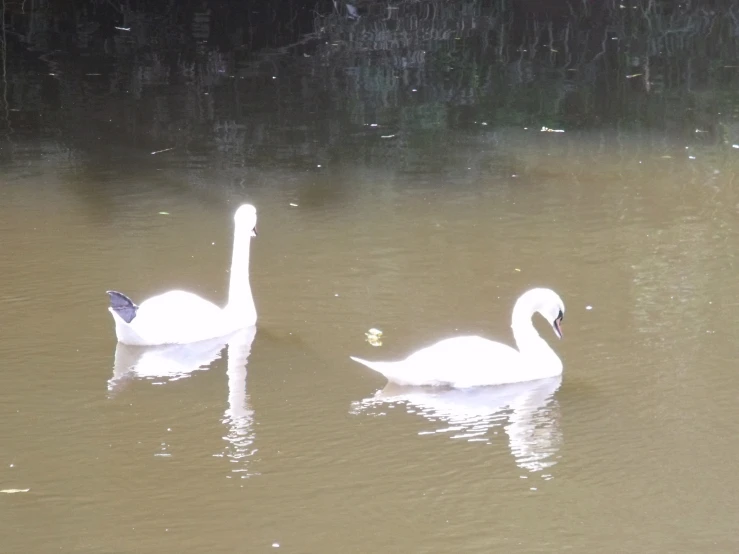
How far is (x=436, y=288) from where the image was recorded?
6625 mm

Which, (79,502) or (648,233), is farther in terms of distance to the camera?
(648,233)

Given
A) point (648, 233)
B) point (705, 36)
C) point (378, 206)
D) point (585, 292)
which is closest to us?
point (585, 292)

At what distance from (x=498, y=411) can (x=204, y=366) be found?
1.48 metres

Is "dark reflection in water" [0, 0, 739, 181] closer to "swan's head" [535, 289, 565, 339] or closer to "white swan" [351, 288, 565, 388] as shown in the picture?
"swan's head" [535, 289, 565, 339]

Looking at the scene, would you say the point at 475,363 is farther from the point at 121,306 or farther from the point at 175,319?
the point at 121,306

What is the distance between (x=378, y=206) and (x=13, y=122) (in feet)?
13.6

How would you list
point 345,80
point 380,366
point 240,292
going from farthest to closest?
point 345,80
point 240,292
point 380,366

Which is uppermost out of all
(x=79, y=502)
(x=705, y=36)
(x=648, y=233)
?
(x=705, y=36)

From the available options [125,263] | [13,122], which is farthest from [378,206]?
[13,122]

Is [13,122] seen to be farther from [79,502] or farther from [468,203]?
[79,502]

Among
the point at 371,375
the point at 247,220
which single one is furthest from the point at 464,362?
the point at 247,220

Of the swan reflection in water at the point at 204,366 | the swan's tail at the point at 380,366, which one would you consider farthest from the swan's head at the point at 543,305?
the swan reflection in water at the point at 204,366

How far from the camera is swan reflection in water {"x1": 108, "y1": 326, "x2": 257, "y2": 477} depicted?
5000 millimetres

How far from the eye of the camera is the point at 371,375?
18.2 feet
